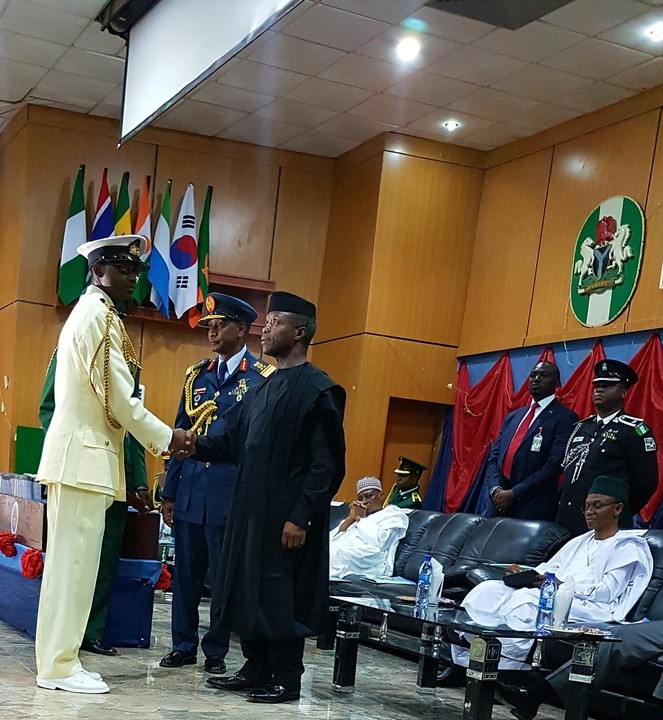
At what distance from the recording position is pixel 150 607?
17.5ft

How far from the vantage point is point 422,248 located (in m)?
9.49

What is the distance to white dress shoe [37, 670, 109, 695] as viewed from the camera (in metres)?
4.04

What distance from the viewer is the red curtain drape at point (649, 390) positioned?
22.7 ft

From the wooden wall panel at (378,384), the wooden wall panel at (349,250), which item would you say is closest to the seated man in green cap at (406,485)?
the wooden wall panel at (378,384)

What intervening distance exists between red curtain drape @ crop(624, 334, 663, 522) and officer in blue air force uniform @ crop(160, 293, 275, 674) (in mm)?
2980

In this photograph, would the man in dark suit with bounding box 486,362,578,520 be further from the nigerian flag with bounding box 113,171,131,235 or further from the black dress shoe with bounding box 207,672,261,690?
the nigerian flag with bounding box 113,171,131,235

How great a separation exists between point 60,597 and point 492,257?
604 centimetres

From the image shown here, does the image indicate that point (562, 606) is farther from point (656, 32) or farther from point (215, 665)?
point (656, 32)

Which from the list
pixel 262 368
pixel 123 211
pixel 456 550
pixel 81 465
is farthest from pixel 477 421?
pixel 81 465

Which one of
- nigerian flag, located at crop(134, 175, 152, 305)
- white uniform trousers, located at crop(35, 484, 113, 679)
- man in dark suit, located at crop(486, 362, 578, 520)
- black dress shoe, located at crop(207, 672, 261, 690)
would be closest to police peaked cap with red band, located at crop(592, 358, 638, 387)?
man in dark suit, located at crop(486, 362, 578, 520)

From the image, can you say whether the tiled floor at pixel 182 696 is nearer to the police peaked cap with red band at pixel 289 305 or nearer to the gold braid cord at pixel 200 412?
the gold braid cord at pixel 200 412

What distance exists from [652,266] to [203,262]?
4.10m

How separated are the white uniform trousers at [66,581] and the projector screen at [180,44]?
7.55 ft

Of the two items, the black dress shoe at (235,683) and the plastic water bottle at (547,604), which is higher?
the plastic water bottle at (547,604)
